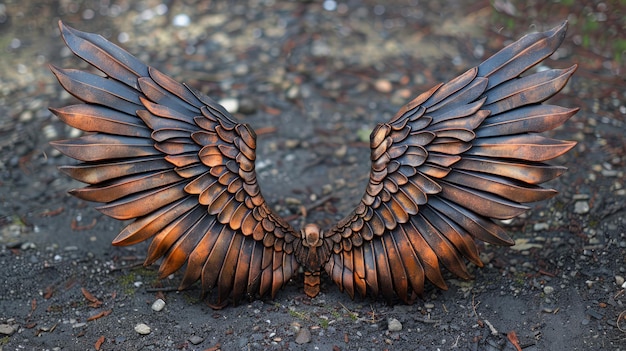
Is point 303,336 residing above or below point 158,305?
below

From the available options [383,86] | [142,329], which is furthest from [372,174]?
[383,86]

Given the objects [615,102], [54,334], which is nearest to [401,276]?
[54,334]

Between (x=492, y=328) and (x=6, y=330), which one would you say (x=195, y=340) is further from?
(x=492, y=328)

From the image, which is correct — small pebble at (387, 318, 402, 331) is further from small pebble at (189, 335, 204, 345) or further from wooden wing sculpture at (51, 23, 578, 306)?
small pebble at (189, 335, 204, 345)

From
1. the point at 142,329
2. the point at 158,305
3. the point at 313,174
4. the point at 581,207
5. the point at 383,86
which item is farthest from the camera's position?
the point at 383,86

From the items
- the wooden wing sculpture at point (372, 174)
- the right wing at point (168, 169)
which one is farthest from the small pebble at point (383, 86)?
the right wing at point (168, 169)

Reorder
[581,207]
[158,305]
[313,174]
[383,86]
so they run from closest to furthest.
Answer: [158,305]
[581,207]
[313,174]
[383,86]

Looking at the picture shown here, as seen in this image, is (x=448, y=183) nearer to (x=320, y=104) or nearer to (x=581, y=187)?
(x=581, y=187)
